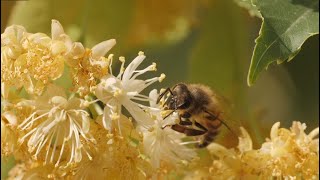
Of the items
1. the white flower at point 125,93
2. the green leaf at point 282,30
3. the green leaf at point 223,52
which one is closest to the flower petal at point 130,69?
A: the white flower at point 125,93

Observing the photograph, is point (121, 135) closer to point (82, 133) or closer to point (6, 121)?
point (82, 133)

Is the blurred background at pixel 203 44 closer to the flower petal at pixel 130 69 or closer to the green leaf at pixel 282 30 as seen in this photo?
the flower petal at pixel 130 69

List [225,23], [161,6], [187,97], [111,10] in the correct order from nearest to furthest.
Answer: [187,97], [111,10], [225,23], [161,6]

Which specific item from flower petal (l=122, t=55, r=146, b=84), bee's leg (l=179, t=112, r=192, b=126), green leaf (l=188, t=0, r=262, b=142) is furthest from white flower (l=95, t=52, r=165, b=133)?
green leaf (l=188, t=0, r=262, b=142)

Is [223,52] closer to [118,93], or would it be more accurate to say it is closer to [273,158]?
[273,158]

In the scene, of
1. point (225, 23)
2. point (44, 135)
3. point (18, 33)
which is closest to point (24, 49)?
point (18, 33)

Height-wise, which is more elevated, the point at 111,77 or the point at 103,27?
the point at 111,77
